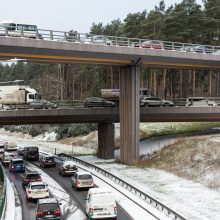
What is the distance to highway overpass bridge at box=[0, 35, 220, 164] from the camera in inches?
1449

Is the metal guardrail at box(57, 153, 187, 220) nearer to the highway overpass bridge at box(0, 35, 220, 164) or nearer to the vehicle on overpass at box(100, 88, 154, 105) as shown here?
the highway overpass bridge at box(0, 35, 220, 164)

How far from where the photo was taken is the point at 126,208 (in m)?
27.3

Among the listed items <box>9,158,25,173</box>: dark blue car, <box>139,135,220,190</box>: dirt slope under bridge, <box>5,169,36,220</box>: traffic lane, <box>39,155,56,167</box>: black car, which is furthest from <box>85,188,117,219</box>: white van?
<box>39,155,56,167</box>: black car

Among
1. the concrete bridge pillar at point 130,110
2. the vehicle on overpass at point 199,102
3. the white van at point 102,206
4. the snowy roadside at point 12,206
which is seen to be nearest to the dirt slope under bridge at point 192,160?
the concrete bridge pillar at point 130,110

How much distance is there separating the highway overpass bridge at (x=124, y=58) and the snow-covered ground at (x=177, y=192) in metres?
5.14

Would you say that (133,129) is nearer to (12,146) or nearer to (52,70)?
(12,146)

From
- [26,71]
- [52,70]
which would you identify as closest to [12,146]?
[52,70]

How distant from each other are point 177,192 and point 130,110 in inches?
642

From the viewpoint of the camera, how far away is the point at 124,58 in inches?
1751

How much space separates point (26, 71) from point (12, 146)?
391 feet

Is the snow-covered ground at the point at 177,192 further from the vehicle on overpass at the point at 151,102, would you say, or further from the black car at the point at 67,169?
the vehicle on overpass at the point at 151,102

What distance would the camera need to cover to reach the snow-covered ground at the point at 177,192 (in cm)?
2625

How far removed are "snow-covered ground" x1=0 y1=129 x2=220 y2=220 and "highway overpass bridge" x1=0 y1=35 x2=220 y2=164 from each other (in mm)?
5137

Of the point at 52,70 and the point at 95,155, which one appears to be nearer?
the point at 95,155
